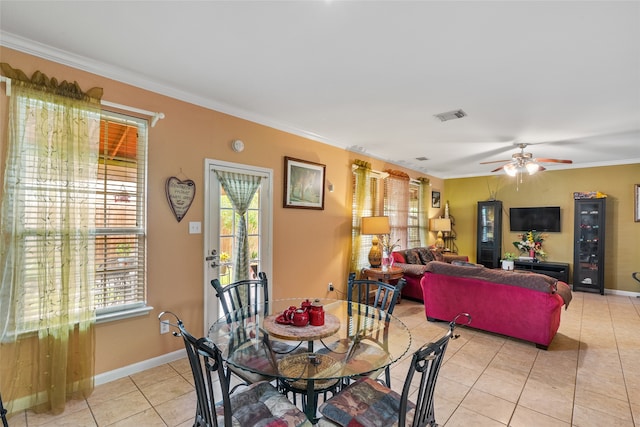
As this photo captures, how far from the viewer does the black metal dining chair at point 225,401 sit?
3.96ft

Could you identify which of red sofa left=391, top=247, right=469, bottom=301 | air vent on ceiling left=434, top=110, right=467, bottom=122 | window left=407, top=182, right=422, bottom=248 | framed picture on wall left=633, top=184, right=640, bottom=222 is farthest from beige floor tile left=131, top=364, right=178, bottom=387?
framed picture on wall left=633, top=184, right=640, bottom=222

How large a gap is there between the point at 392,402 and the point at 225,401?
87cm

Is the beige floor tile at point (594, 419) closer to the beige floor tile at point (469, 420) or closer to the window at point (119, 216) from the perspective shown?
the beige floor tile at point (469, 420)

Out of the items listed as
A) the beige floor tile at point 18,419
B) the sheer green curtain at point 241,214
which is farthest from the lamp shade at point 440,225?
the beige floor tile at point 18,419

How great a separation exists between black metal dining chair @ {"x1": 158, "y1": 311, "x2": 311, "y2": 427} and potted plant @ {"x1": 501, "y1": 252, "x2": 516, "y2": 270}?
18.8 feet

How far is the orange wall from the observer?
2506 millimetres

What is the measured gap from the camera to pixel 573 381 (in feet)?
8.58

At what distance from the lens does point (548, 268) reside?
606 centimetres

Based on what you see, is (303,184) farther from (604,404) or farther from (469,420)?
(604,404)

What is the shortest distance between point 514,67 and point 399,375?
2711mm

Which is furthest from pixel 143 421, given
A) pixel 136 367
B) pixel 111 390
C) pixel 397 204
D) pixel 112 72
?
pixel 397 204

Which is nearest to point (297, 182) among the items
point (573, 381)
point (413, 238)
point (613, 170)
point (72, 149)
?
point (72, 149)

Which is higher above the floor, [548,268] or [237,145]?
[237,145]

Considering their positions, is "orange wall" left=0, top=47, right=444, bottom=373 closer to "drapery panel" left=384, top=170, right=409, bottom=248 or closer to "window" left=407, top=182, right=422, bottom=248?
"drapery panel" left=384, top=170, right=409, bottom=248
